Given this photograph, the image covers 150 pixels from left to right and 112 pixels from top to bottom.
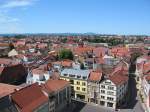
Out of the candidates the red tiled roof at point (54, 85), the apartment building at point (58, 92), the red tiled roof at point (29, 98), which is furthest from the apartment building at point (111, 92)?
the red tiled roof at point (29, 98)

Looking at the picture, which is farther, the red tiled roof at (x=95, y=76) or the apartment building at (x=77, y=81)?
the apartment building at (x=77, y=81)

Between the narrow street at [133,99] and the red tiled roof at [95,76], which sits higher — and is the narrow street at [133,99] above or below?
below

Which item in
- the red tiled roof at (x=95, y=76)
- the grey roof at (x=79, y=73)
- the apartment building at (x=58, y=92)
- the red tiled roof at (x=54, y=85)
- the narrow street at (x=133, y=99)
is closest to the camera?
the apartment building at (x=58, y=92)

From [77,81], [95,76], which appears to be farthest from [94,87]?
[77,81]

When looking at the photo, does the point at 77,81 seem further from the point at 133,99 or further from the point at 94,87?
the point at 133,99

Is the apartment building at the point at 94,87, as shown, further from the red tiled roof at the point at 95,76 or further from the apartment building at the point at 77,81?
the apartment building at the point at 77,81

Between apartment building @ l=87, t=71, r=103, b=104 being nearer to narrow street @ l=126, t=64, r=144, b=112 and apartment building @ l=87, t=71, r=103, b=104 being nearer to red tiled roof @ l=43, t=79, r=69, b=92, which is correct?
red tiled roof @ l=43, t=79, r=69, b=92

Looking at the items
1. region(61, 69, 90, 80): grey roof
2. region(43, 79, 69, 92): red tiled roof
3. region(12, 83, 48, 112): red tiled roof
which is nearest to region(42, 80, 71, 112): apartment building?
region(43, 79, 69, 92): red tiled roof
